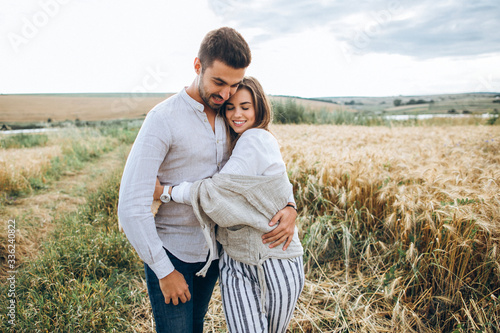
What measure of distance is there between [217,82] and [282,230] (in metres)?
0.91

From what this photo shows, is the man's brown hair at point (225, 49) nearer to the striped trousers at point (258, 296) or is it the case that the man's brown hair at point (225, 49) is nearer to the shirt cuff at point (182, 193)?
the shirt cuff at point (182, 193)

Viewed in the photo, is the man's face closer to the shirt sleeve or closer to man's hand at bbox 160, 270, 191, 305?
the shirt sleeve

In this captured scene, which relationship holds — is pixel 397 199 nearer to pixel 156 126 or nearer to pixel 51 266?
pixel 156 126

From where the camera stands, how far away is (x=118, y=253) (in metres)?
3.46

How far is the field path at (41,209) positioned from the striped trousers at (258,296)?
10.9ft

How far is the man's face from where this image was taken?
1.51 metres

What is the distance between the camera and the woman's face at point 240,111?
1.76m

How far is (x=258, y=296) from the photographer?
1577 millimetres

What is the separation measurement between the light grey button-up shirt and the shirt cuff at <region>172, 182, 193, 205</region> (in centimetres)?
9

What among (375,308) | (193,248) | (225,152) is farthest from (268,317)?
(375,308)

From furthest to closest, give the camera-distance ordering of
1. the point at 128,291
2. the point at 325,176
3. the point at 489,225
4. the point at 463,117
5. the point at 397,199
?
1. the point at 463,117
2. the point at 325,176
3. the point at 397,199
4. the point at 128,291
5. the point at 489,225

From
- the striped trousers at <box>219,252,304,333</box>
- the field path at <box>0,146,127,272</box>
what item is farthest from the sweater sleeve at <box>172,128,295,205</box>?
the field path at <box>0,146,127,272</box>

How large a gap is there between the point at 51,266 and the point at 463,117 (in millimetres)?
22992

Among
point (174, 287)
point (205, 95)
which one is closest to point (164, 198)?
point (174, 287)
